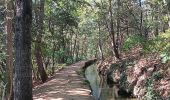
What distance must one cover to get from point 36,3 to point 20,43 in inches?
575

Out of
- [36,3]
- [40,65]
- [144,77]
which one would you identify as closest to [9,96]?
[144,77]

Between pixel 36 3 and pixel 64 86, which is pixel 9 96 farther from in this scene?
pixel 36 3

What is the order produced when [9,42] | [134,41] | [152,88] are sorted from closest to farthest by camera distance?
[152,88], [9,42], [134,41]

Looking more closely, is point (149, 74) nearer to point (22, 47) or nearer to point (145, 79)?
point (145, 79)

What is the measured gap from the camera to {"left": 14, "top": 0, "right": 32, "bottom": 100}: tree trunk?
33.4ft

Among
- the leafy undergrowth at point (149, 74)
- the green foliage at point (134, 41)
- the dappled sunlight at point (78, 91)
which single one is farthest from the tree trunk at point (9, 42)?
the green foliage at point (134, 41)

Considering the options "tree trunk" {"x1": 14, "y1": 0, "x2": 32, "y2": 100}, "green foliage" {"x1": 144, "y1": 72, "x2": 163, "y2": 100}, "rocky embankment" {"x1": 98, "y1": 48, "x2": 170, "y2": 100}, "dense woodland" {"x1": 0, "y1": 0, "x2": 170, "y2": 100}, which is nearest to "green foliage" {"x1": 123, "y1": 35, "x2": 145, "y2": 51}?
"dense woodland" {"x1": 0, "y1": 0, "x2": 170, "y2": 100}

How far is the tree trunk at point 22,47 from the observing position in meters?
10.2

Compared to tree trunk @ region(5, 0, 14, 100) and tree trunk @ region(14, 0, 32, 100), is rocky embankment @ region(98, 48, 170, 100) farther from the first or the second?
tree trunk @ region(5, 0, 14, 100)

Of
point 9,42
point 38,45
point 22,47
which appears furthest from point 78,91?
point 22,47

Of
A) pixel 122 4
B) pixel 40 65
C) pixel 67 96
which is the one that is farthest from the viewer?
pixel 122 4

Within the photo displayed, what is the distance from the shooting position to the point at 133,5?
35.9m

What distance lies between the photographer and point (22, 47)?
1020 centimetres

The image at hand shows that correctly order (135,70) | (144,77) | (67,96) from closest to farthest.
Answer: (67,96)
(144,77)
(135,70)
